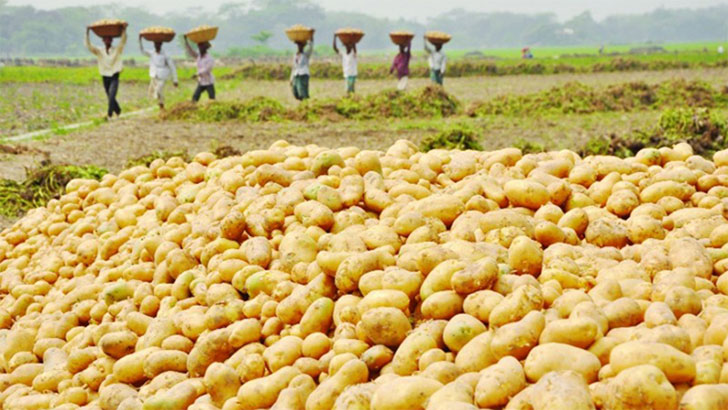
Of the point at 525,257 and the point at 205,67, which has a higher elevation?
the point at 205,67

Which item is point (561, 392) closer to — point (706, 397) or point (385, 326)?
point (706, 397)

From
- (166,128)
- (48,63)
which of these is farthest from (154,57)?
(48,63)

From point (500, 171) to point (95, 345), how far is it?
2211 mm

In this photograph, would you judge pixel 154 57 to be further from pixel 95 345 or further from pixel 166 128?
pixel 95 345

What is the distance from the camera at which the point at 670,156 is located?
415 cm

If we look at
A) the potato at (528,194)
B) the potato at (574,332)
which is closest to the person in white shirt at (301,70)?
the potato at (528,194)

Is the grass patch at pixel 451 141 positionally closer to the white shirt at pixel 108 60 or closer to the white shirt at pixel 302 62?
the white shirt at pixel 302 62

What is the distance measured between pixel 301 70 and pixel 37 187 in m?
10.4

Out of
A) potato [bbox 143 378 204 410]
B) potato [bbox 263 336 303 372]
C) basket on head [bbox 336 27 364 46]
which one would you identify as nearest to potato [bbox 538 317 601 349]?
potato [bbox 263 336 303 372]

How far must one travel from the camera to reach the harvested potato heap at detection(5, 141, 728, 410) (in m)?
2.21

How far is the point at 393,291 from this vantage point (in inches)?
105

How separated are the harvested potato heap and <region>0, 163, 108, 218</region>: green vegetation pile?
281 cm

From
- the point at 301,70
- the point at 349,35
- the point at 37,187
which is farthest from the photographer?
the point at 349,35

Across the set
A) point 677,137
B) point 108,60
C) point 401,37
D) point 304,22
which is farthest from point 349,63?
point 304,22
